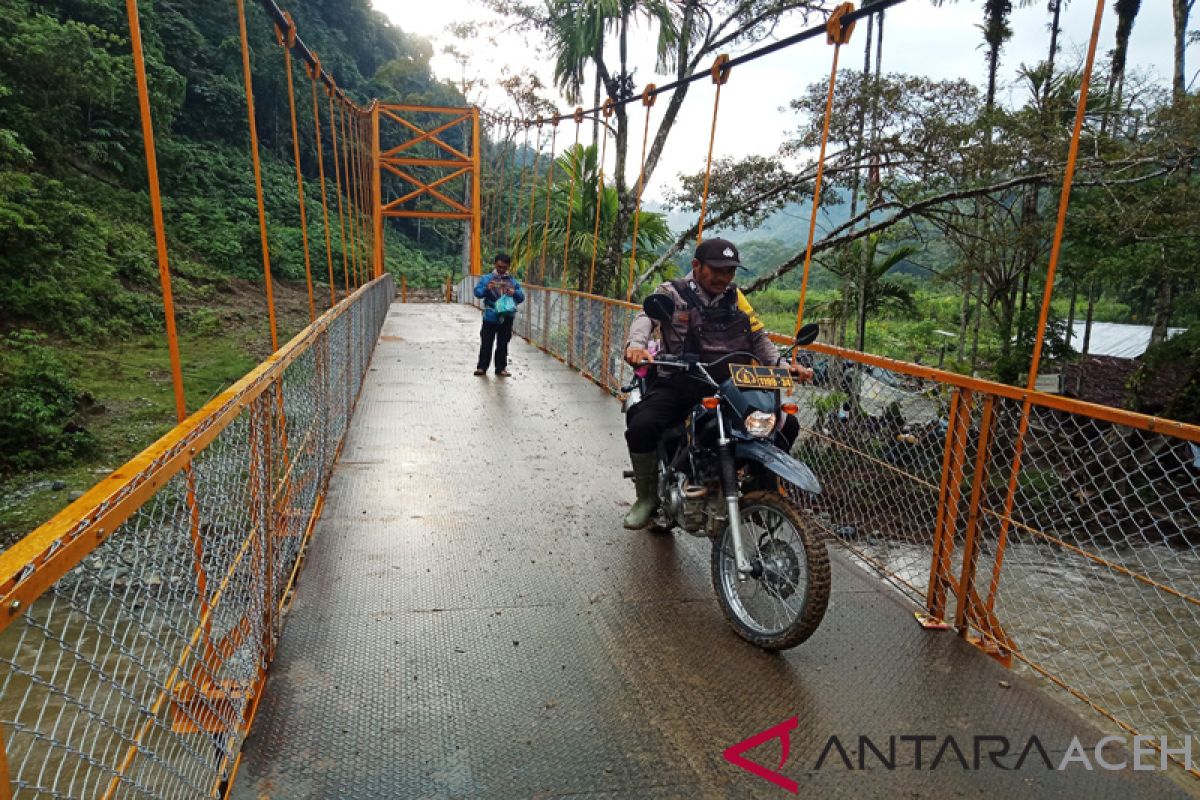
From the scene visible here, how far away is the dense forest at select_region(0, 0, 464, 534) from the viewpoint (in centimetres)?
837

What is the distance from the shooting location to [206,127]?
1115 inches

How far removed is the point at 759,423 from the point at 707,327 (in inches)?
24.7

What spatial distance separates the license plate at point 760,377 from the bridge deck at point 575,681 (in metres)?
0.89

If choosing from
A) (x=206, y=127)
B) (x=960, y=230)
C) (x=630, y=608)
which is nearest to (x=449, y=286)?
(x=206, y=127)

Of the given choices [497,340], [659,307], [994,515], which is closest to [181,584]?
[659,307]

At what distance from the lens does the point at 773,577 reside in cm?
261

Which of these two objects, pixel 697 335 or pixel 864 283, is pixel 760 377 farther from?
pixel 864 283

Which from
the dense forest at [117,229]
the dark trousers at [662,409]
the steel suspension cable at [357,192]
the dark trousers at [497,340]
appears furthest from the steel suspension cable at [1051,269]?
the steel suspension cable at [357,192]

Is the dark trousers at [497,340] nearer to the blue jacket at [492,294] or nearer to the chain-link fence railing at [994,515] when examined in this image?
the blue jacket at [492,294]

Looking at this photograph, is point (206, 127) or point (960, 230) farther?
point (206, 127)

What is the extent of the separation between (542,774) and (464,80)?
26.0 m

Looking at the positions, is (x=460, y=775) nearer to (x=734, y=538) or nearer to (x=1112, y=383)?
(x=734, y=538)

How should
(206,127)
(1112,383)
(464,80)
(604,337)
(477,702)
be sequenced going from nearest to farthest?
(477,702)
(604,337)
(1112,383)
(464,80)
(206,127)

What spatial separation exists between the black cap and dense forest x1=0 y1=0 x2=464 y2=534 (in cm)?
623
